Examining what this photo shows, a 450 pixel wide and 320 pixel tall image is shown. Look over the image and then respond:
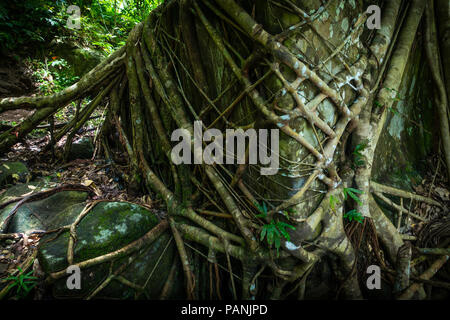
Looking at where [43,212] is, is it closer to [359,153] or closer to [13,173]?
[13,173]

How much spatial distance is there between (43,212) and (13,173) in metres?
0.94

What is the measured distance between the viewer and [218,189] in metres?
1.78

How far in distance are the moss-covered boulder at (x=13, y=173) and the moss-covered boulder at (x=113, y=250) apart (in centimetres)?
109

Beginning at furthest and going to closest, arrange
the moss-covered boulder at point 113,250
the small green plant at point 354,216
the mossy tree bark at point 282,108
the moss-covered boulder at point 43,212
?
the moss-covered boulder at point 43,212 < the small green plant at point 354,216 < the moss-covered boulder at point 113,250 < the mossy tree bark at point 282,108

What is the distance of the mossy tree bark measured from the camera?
141 centimetres

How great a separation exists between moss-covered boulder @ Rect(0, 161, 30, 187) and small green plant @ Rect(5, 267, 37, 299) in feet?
5.06

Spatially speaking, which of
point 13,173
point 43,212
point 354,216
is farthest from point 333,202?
point 13,173

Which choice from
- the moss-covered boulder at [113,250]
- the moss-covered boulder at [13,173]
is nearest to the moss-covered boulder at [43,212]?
the moss-covered boulder at [113,250]

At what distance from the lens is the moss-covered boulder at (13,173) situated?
8.31ft

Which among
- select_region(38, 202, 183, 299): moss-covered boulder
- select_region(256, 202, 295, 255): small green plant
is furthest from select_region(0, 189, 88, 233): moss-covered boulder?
select_region(256, 202, 295, 255): small green plant

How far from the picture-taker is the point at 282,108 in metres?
1.41

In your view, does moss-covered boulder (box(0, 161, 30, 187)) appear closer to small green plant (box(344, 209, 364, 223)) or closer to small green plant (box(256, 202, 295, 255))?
small green plant (box(256, 202, 295, 255))

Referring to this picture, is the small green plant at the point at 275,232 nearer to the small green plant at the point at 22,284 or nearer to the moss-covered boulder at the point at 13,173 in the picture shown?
the small green plant at the point at 22,284

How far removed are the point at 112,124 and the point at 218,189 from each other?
79.8 inches
